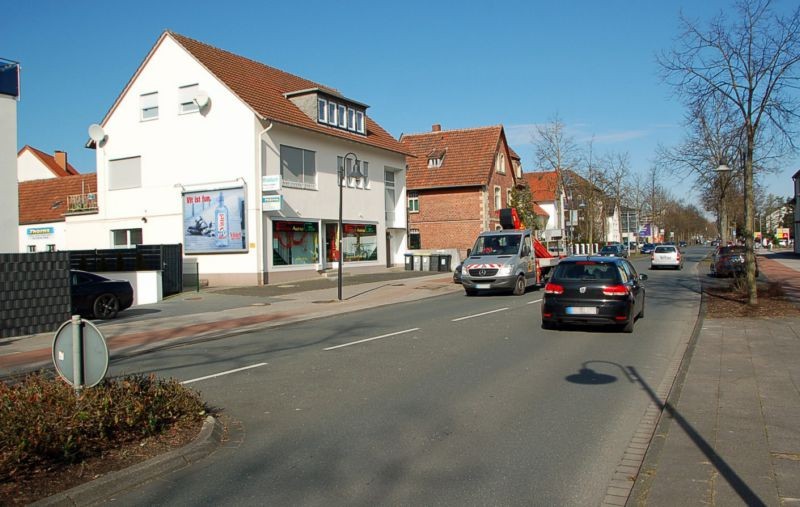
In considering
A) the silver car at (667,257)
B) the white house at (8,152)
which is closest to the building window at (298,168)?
the white house at (8,152)

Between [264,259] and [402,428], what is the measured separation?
21591 millimetres

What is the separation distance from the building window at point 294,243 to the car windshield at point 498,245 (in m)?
9.35

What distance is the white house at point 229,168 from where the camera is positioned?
88.3 ft

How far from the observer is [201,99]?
2759 cm

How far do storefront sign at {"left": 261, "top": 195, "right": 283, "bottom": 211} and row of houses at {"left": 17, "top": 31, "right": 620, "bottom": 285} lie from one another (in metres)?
0.05

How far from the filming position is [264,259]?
88.3ft

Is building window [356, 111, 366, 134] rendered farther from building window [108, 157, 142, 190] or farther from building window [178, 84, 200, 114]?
building window [108, 157, 142, 190]

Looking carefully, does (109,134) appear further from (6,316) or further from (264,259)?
(6,316)

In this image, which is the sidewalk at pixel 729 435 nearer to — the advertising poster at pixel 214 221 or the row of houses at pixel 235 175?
the row of houses at pixel 235 175

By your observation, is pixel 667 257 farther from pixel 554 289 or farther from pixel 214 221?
pixel 554 289

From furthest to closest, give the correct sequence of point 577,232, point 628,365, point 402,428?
1. point 577,232
2. point 628,365
3. point 402,428

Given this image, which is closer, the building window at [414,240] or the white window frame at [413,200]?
the white window frame at [413,200]

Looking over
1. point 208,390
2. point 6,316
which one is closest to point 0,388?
point 208,390

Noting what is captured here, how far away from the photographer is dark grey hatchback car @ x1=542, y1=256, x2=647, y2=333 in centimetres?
1201
